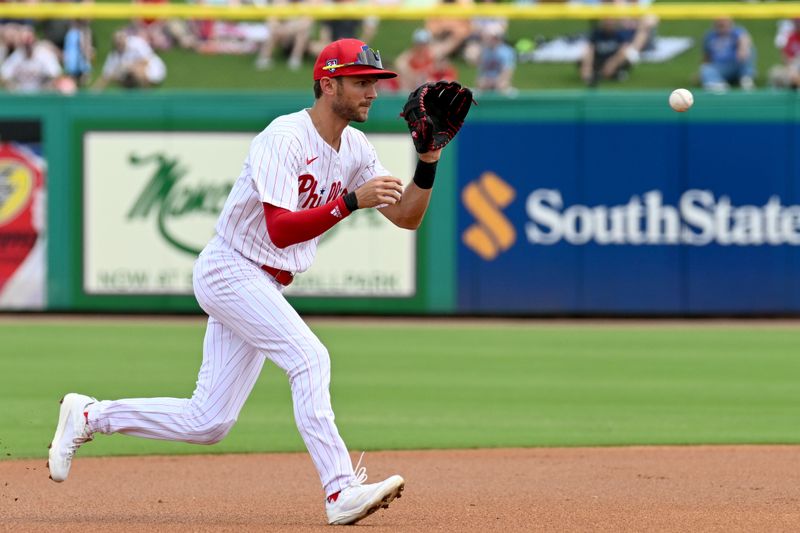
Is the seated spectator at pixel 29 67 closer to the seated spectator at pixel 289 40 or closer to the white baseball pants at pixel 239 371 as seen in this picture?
the seated spectator at pixel 289 40

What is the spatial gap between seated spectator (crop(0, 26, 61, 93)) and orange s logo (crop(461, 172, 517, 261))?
4.54m

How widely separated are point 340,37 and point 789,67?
4675 millimetres

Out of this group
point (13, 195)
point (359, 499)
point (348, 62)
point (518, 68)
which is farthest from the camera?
point (13, 195)

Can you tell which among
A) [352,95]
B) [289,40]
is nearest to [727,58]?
[289,40]

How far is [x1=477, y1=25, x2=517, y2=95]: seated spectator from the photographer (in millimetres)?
13844

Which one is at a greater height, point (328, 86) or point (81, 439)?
point (328, 86)

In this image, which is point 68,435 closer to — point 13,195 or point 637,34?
point 13,195

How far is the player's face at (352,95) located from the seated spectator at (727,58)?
368 inches

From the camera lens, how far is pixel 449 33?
14062mm

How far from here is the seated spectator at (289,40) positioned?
14.1 metres

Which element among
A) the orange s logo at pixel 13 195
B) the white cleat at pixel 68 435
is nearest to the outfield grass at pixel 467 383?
the orange s logo at pixel 13 195

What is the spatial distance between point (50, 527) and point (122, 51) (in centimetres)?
985

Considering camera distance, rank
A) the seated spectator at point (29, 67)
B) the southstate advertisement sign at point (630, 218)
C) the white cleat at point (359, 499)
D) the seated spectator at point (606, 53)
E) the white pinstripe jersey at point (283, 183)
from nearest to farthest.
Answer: the white cleat at point (359, 499) < the white pinstripe jersey at point (283, 183) < the seated spectator at point (606, 53) < the southstate advertisement sign at point (630, 218) < the seated spectator at point (29, 67)

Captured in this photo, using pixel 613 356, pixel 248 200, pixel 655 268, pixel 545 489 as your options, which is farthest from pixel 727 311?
pixel 248 200
